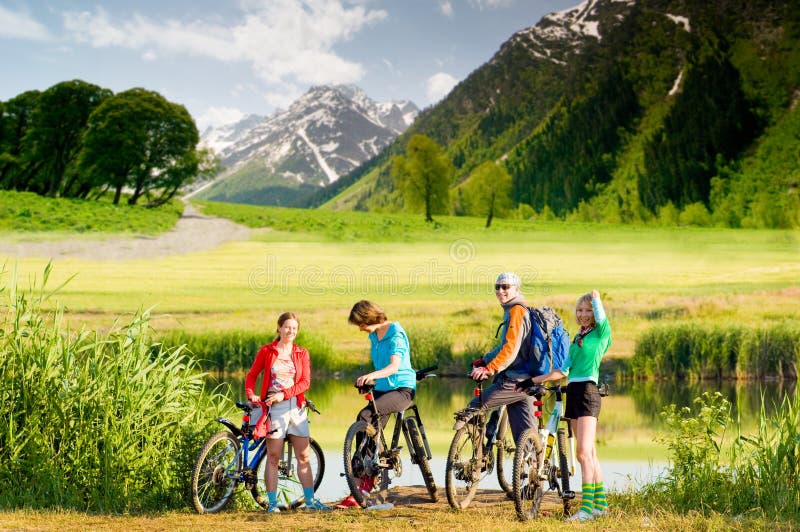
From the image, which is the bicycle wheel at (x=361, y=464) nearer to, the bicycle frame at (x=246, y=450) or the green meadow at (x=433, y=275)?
the bicycle frame at (x=246, y=450)

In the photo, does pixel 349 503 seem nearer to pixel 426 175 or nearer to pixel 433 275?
pixel 433 275

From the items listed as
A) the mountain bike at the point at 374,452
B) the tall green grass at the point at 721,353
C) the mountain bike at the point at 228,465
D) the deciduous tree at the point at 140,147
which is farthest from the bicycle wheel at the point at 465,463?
the deciduous tree at the point at 140,147

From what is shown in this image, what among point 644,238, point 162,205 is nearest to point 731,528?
point 162,205

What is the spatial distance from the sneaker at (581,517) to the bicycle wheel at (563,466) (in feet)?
1.12

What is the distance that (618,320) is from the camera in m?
37.3

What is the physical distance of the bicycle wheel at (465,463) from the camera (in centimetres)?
841

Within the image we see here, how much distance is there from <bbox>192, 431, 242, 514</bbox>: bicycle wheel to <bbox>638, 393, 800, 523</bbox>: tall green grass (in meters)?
4.16

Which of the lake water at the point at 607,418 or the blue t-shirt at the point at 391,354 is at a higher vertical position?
the blue t-shirt at the point at 391,354

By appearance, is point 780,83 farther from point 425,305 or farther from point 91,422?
point 91,422

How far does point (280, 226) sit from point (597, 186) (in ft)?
397

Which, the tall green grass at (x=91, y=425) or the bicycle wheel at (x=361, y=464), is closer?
the bicycle wheel at (x=361, y=464)

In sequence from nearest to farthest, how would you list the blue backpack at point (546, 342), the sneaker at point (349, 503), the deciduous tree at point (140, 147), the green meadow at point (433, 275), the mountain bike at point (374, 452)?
the blue backpack at point (546, 342) < the mountain bike at point (374, 452) < the sneaker at point (349, 503) < the green meadow at point (433, 275) < the deciduous tree at point (140, 147)

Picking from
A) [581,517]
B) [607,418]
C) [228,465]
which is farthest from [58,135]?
[581,517]

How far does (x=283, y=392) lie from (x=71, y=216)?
6001 centimetres
